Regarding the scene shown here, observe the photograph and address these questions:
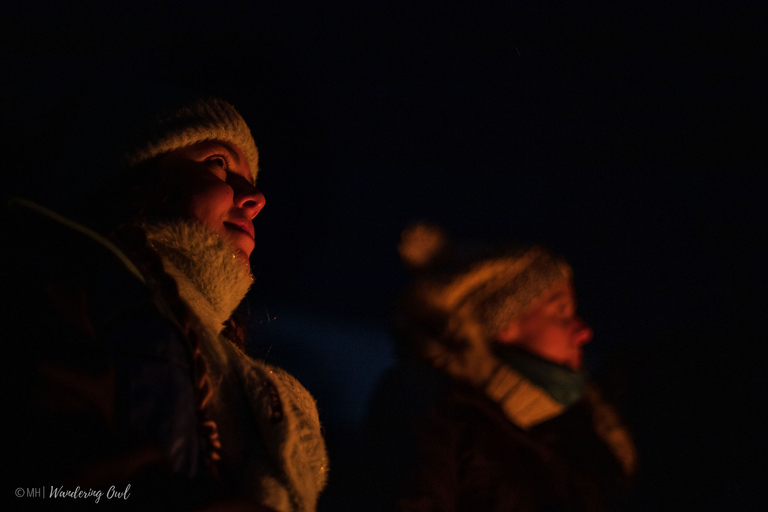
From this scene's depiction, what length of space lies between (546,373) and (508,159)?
4.58 feet

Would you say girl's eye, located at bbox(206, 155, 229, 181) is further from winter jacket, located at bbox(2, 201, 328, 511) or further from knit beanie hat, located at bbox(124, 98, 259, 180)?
winter jacket, located at bbox(2, 201, 328, 511)

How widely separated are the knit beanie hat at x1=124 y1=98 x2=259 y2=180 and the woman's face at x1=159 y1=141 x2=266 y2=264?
32 millimetres

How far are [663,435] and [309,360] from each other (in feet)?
8.13

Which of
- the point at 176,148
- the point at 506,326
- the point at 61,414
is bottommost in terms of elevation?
the point at 506,326

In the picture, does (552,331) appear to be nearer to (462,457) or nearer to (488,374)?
(488,374)

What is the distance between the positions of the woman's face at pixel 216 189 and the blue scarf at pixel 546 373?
1.61m

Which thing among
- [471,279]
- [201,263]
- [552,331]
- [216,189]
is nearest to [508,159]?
[471,279]

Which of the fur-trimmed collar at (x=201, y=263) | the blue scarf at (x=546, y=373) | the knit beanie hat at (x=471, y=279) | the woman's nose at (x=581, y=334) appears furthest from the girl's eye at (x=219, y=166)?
the woman's nose at (x=581, y=334)

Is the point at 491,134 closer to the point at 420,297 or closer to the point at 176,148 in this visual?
the point at 420,297

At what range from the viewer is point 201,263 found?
4.48 ft

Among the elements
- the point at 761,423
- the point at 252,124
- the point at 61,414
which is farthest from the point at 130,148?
the point at 761,423

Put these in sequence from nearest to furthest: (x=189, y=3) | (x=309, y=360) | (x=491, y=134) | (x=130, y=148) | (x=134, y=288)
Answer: (x=134, y=288), (x=130, y=148), (x=189, y=3), (x=491, y=134), (x=309, y=360)

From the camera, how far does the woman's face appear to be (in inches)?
57.9

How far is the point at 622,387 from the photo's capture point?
3.69 meters
